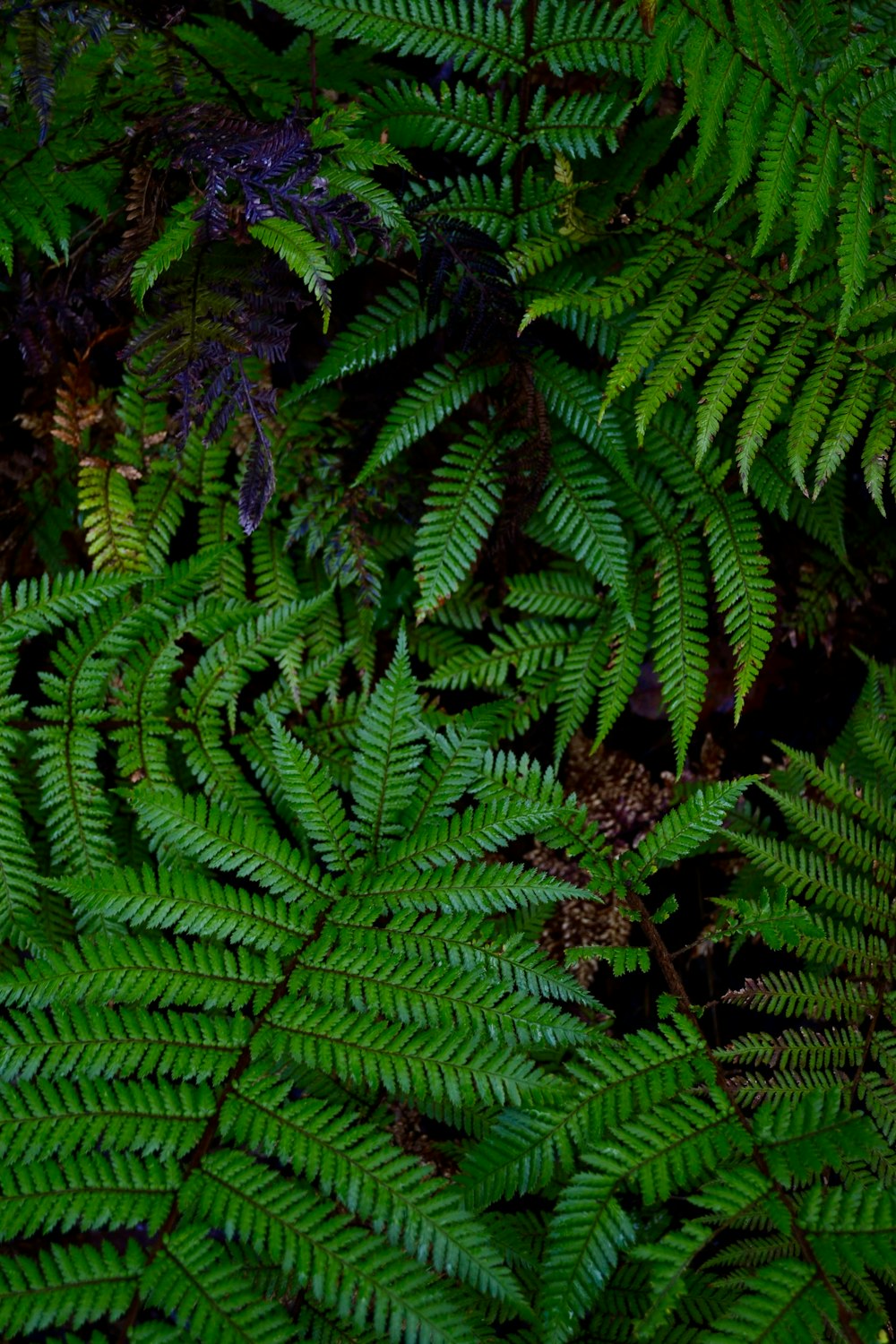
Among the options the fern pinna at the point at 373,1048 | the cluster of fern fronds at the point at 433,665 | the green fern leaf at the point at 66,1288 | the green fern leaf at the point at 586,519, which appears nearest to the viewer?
the green fern leaf at the point at 66,1288

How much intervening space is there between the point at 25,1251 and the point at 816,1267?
2639 mm

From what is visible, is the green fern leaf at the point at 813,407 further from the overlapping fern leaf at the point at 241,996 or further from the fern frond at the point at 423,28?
the fern frond at the point at 423,28

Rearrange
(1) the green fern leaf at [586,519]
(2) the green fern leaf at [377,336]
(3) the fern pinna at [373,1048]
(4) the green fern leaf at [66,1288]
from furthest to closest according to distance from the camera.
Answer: (1) the green fern leaf at [586,519] → (2) the green fern leaf at [377,336] → (3) the fern pinna at [373,1048] → (4) the green fern leaf at [66,1288]

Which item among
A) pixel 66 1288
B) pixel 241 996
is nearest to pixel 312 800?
pixel 241 996

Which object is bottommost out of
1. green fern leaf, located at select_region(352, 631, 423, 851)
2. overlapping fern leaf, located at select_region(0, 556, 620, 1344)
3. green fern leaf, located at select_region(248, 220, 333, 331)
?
overlapping fern leaf, located at select_region(0, 556, 620, 1344)

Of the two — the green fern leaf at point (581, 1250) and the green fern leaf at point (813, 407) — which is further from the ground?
the green fern leaf at point (813, 407)

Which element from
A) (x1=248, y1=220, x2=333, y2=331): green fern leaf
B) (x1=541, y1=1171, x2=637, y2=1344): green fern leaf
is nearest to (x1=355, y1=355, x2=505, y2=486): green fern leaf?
(x1=248, y1=220, x2=333, y2=331): green fern leaf

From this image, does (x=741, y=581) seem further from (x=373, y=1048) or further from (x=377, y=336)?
(x=373, y=1048)

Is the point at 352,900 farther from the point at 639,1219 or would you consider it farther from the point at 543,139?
the point at 543,139

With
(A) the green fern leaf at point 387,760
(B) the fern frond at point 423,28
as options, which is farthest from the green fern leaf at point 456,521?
(B) the fern frond at point 423,28

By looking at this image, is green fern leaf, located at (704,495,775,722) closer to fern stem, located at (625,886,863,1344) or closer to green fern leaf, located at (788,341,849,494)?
green fern leaf, located at (788,341,849,494)

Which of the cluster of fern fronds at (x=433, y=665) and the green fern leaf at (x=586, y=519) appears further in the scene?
the green fern leaf at (x=586, y=519)

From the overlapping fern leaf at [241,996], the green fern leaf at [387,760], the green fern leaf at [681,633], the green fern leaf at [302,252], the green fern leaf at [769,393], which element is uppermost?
the green fern leaf at [769,393]

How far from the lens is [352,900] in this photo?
253 centimetres
